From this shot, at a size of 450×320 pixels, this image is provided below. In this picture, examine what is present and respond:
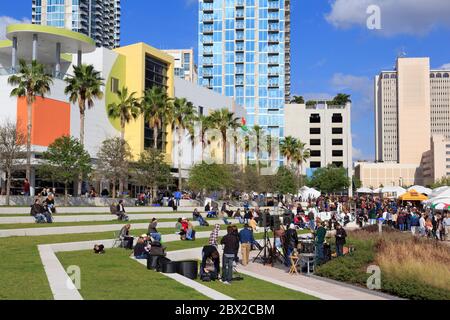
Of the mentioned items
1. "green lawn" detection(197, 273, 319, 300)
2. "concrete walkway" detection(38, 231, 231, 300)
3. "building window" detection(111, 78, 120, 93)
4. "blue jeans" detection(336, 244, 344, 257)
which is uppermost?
"building window" detection(111, 78, 120, 93)

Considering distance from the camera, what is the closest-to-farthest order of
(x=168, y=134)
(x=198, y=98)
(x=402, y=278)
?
(x=402, y=278) < (x=168, y=134) < (x=198, y=98)

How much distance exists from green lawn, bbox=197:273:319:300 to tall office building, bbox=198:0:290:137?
106 m

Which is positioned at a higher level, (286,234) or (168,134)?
(168,134)

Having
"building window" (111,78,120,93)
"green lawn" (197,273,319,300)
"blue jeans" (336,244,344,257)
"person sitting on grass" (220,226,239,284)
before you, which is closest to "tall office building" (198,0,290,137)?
"building window" (111,78,120,93)

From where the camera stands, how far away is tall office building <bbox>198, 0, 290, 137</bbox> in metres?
122

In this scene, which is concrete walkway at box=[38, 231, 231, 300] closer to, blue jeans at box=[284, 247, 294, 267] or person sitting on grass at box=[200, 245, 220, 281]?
person sitting on grass at box=[200, 245, 220, 281]

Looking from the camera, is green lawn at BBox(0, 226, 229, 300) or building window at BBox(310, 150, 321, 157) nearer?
green lawn at BBox(0, 226, 229, 300)

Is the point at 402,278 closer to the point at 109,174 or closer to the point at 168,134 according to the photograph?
the point at 109,174

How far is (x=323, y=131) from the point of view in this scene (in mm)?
131500

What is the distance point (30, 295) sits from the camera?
11102mm

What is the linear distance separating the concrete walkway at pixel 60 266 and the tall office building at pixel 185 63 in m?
143
